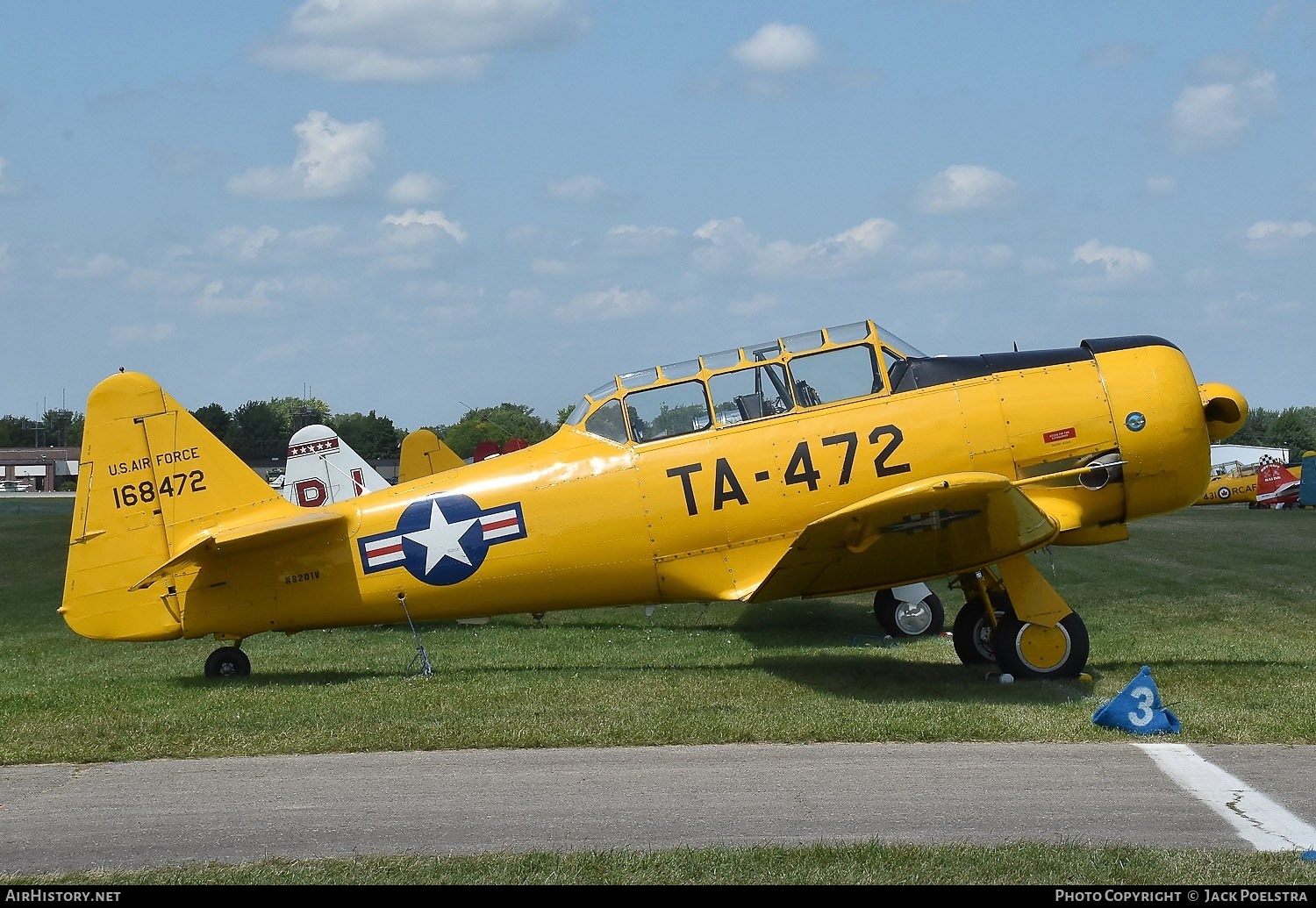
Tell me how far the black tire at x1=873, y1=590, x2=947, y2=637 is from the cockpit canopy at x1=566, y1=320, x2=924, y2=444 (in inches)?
181

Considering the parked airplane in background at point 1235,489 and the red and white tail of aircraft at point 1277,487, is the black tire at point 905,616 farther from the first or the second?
the red and white tail of aircraft at point 1277,487

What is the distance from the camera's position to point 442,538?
34.3ft

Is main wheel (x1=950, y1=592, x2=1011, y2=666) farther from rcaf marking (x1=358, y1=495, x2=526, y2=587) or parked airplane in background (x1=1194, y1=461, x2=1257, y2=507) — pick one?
parked airplane in background (x1=1194, y1=461, x2=1257, y2=507)

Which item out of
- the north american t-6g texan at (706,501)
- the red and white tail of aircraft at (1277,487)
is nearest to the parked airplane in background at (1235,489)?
the red and white tail of aircraft at (1277,487)

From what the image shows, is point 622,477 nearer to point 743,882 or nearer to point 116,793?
point 116,793

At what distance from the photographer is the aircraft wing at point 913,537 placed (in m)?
8.78

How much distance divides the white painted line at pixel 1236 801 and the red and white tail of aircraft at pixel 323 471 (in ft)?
38.6

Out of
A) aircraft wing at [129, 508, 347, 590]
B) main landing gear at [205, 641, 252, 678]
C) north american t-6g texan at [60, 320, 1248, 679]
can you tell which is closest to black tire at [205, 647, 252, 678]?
main landing gear at [205, 641, 252, 678]

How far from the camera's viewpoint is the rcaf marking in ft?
34.1

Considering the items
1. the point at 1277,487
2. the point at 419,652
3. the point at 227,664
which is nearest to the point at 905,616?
the point at 419,652

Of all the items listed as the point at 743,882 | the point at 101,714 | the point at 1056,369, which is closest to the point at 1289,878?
the point at 743,882

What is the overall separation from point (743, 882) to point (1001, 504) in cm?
444

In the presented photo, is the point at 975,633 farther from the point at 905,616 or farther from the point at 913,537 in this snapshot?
the point at 905,616

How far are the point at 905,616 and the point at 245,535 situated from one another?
736 centimetres
